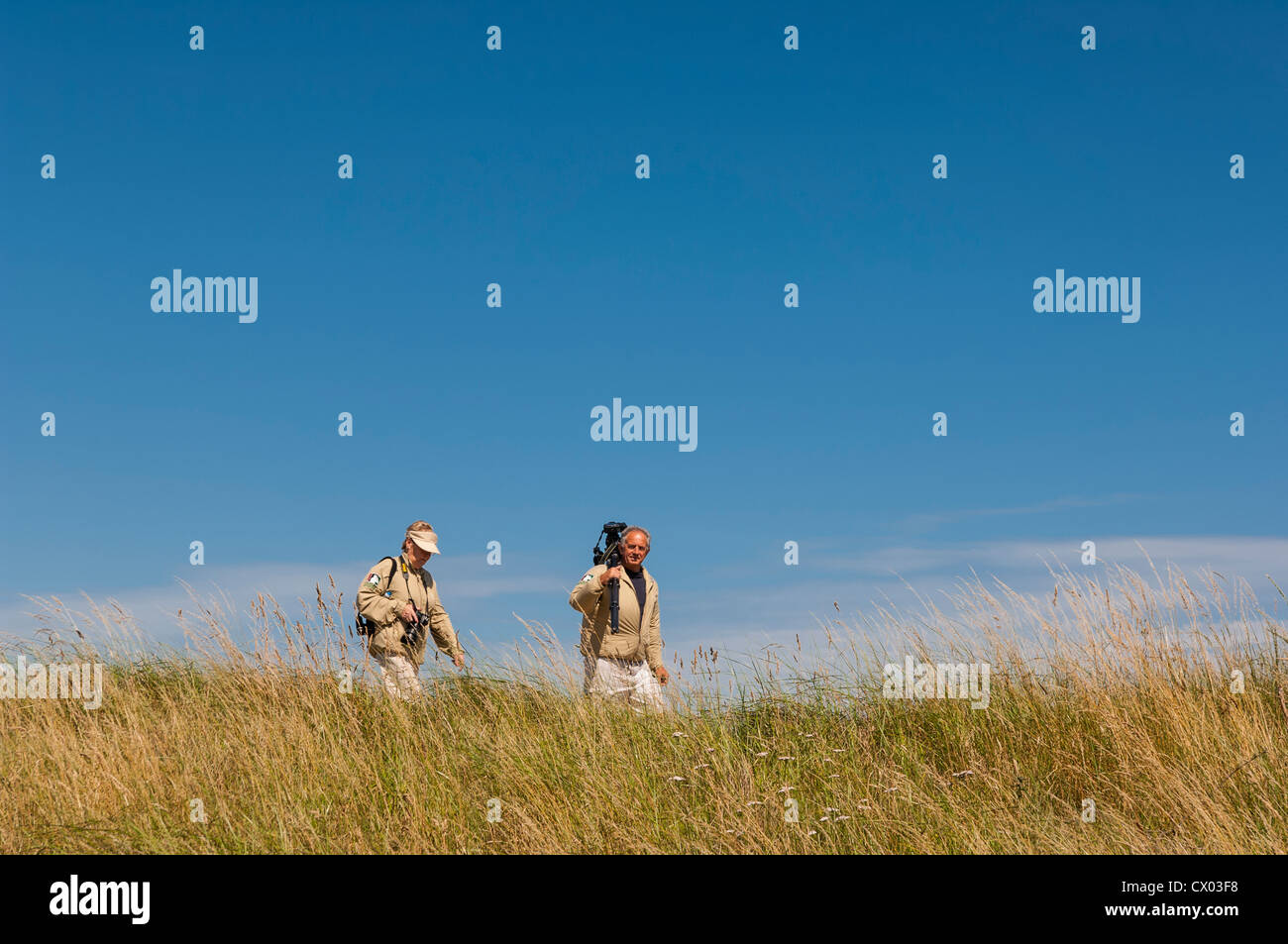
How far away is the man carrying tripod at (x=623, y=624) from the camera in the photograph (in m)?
8.53

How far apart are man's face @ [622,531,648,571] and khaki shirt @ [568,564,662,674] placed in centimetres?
11

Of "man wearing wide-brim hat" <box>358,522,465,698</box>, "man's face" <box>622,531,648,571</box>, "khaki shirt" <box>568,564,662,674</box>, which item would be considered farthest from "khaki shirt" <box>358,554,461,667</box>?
"man's face" <box>622,531,648,571</box>

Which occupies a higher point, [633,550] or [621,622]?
[633,550]

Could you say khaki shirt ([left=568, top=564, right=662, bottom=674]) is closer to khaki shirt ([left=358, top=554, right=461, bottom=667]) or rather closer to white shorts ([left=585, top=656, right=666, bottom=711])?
white shorts ([left=585, top=656, right=666, bottom=711])

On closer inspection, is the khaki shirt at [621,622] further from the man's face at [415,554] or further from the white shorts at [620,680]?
the man's face at [415,554]

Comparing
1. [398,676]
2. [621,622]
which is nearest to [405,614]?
[398,676]

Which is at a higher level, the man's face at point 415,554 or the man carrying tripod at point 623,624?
the man's face at point 415,554

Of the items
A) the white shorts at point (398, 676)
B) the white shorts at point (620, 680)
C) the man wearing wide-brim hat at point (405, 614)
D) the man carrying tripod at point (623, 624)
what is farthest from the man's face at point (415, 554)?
the white shorts at point (620, 680)

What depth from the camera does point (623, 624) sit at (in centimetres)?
872

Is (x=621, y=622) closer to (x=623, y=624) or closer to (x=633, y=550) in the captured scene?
(x=623, y=624)

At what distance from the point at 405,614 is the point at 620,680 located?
2065 millimetres

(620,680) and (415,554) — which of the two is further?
(415,554)
